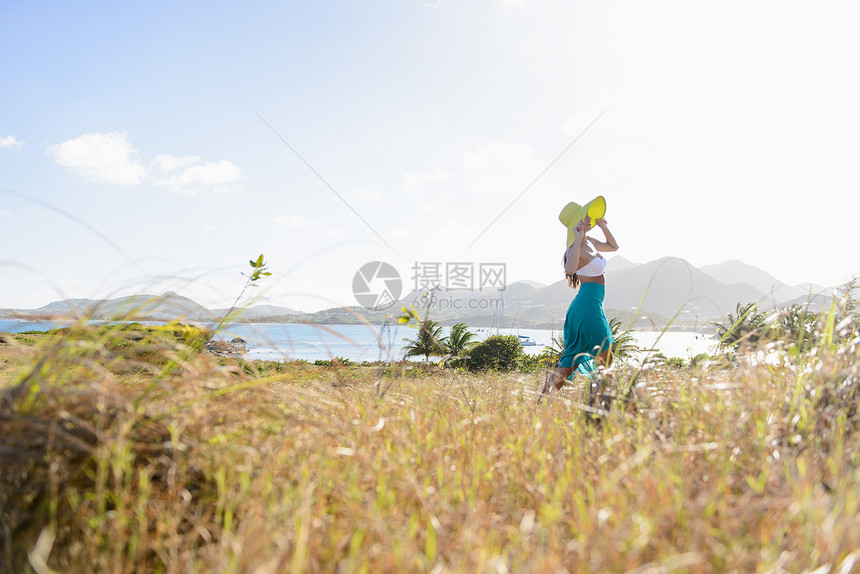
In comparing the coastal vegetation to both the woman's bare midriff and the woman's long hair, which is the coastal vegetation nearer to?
the woman's bare midriff

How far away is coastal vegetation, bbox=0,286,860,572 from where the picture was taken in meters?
1.23

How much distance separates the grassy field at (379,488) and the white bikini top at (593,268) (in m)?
2.86

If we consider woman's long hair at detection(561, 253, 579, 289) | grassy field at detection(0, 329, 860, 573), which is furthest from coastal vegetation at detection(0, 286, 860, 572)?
woman's long hair at detection(561, 253, 579, 289)

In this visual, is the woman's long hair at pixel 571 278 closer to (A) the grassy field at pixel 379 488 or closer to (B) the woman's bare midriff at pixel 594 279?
(B) the woman's bare midriff at pixel 594 279

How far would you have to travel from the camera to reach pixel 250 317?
2.62 m

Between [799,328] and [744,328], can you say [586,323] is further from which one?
[799,328]

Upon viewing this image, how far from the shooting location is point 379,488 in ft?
5.21

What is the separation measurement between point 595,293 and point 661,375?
5.52 feet

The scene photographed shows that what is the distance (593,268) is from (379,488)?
162 inches

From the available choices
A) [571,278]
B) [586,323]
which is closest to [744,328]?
[586,323]

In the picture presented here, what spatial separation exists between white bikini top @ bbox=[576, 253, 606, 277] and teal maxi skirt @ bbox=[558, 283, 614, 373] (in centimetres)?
11

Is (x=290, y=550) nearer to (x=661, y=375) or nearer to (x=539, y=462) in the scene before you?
(x=539, y=462)

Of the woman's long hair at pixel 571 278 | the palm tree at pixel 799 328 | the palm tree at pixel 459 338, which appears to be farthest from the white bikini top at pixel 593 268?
the palm tree at pixel 459 338

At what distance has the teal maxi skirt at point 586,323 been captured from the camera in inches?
191
